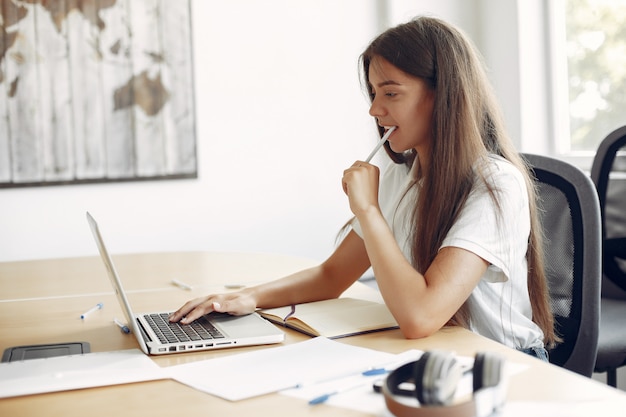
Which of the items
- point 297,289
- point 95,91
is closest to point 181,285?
point 297,289

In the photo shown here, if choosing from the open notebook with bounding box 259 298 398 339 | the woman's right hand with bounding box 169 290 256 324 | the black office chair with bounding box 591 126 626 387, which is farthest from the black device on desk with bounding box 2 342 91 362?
the black office chair with bounding box 591 126 626 387

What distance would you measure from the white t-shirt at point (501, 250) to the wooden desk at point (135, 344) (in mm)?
140

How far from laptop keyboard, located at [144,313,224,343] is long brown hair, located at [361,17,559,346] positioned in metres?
0.40

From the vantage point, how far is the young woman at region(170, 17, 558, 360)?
1.27 meters

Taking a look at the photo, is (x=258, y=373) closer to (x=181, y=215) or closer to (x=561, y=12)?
(x=181, y=215)

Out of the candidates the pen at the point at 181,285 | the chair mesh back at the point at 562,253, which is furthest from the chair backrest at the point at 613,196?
the pen at the point at 181,285

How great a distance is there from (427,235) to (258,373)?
47 centimetres

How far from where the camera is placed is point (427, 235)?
4.51ft

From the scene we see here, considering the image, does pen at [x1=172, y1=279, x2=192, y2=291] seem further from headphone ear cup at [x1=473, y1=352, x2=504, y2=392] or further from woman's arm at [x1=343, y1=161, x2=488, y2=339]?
headphone ear cup at [x1=473, y1=352, x2=504, y2=392]

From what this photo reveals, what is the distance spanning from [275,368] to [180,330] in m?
0.29

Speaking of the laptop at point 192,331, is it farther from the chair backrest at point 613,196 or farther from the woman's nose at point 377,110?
the chair backrest at point 613,196

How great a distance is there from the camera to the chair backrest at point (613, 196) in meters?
2.10

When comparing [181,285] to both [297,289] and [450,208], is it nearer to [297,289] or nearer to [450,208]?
[297,289]

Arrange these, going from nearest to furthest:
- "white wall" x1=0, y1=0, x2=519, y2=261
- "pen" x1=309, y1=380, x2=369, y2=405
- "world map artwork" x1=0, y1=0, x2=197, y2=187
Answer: "pen" x1=309, y1=380, x2=369, y2=405 < "world map artwork" x1=0, y1=0, x2=197, y2=187 < "white wall" x1=0, y1=0, x2=519, y2=261
